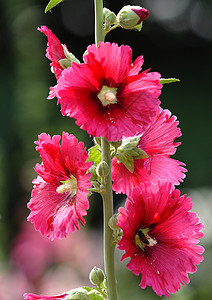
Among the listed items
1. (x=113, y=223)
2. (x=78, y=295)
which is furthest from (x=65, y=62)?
(x=78, y=295)

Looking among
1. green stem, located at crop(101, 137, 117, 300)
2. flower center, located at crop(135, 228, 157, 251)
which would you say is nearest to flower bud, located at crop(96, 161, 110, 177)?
green stem, located at crop(101, 137, 117, 300)

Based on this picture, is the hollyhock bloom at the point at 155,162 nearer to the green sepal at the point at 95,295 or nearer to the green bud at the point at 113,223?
the green bud at the point at 113,223

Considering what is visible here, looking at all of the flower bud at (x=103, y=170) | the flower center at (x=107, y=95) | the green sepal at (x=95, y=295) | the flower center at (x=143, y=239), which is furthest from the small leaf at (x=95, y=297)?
the flower center at (x=107, y=95)

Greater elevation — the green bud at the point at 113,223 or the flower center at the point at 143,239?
the green bud at the point at 113,223

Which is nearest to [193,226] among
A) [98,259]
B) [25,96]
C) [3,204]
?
[98,259]

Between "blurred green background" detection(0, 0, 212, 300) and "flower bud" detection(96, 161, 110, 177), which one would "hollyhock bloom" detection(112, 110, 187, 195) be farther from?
"blurred green background" detection(0, 0, 212, 300)

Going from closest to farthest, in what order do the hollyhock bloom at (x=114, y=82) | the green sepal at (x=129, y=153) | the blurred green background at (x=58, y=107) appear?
the hollyhock bloom at (x=114, y=82)
the green sepal at (x=129, y=153)
the blurred green background at (x=58, y=107)

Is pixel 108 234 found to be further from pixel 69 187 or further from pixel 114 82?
pixel 114 82

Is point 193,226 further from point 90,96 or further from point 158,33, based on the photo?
point 158,33
